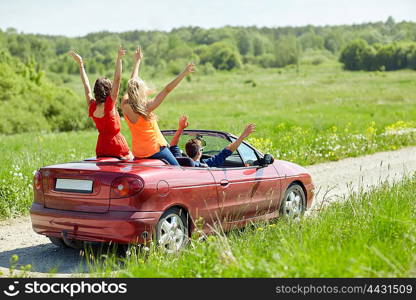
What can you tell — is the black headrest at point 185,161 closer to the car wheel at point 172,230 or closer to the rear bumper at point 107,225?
the car wheel at point 172,230

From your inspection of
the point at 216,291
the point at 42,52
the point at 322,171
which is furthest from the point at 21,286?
the point at 42,52

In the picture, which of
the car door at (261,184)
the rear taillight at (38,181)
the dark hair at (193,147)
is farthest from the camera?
the car door at (261,184)

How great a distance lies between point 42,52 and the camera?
5054 inches

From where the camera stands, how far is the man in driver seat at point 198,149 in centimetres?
726

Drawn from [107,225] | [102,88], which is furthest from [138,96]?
[107,225]

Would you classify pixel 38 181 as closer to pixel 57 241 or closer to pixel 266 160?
pixel 57 241

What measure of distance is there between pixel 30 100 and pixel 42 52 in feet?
312

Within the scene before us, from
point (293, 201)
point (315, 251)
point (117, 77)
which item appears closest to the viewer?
point (315, 251)

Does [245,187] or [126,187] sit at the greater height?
[126,187]

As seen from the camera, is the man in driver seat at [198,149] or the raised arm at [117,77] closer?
the raised arm at [117,77]

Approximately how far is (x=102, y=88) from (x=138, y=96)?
2.25ft

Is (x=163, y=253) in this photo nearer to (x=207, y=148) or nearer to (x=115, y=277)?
(x=115, y=277)

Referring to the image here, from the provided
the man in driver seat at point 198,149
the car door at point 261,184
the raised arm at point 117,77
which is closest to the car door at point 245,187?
the car door at point 261,184

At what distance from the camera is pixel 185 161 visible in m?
7.13
